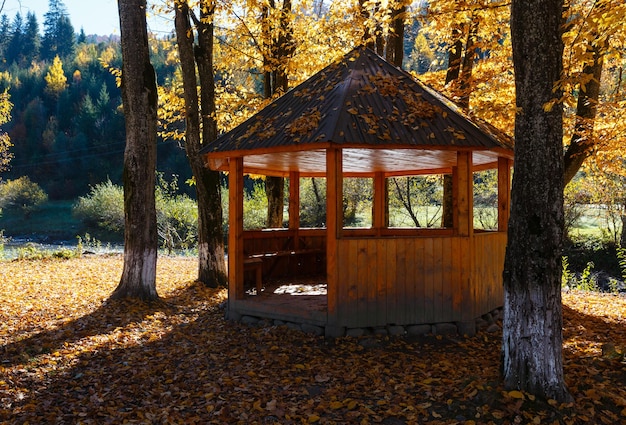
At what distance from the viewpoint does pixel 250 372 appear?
5.97m

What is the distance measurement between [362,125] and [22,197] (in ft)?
162

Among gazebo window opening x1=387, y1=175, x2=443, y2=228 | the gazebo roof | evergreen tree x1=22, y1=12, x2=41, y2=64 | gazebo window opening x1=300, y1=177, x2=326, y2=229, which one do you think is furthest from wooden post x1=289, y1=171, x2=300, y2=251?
evergreen tree x1=22, y1=12, x2=41, y2=64

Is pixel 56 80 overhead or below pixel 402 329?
overhead

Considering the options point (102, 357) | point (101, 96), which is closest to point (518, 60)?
point (102, 357)

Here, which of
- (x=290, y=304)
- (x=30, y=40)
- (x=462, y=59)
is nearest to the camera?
(x=290, y=304)

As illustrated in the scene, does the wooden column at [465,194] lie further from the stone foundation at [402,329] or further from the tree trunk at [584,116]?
the tree trunk at [584,116]

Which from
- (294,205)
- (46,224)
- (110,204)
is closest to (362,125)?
(294,205)

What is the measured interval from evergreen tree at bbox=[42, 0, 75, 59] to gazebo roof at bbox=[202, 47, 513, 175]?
92060 millimetres

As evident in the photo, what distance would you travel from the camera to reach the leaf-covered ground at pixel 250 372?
4.76 metres

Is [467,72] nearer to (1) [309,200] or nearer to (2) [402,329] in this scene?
(2) [402,329]

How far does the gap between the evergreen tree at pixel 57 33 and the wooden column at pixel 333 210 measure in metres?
93.9

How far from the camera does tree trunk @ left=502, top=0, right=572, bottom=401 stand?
4645mm

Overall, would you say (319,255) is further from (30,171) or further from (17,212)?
(30,171)

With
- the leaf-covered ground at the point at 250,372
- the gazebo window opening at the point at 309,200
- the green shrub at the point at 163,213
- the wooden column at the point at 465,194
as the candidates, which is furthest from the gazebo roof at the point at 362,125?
the gazebo window opening at the point at 309,200
